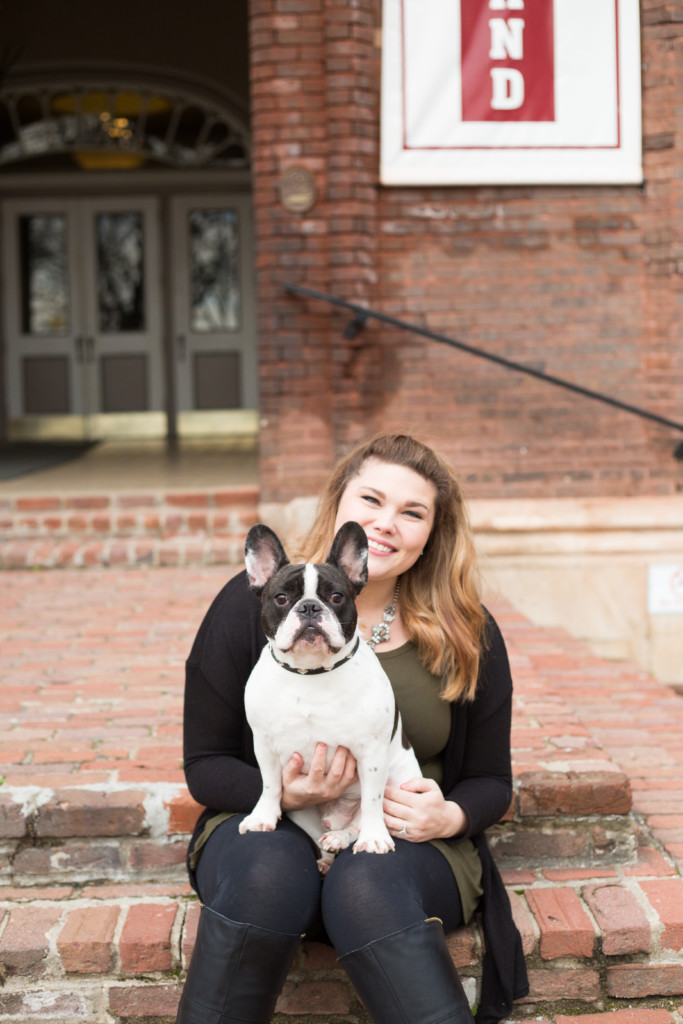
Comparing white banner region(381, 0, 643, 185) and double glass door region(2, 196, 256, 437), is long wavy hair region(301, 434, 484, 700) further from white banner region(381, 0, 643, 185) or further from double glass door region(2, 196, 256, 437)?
double glass door region(2, 196, 256, 437)

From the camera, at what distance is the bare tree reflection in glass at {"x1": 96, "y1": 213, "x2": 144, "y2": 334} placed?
38.6 feet

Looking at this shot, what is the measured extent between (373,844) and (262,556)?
695 mm

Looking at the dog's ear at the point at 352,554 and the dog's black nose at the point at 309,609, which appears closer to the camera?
the dog's black nose at the point at 309,609

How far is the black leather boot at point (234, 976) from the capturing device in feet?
6.93

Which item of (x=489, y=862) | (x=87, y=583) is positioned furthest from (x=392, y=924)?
(x=87, y=583)

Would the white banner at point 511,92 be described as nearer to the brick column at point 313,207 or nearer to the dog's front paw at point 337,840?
the brick column at point 313,207

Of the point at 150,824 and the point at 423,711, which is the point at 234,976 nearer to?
the point at 423,711

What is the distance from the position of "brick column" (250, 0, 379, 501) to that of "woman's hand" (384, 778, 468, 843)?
13.3 ft

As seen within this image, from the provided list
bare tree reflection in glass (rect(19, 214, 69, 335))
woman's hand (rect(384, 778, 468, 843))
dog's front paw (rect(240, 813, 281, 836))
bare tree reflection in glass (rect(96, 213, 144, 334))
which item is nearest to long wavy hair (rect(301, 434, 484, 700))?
woman's hand (rect(384, 778, 468, 843))

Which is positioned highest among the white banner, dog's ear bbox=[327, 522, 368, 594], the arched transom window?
the arched transom window

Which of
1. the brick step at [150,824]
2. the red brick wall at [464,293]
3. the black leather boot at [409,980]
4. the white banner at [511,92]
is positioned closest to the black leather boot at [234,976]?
the black leather boot at [409,980]

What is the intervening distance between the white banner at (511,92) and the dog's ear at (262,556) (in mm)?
4445

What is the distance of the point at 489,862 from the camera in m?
2.60

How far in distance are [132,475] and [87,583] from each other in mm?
2038
